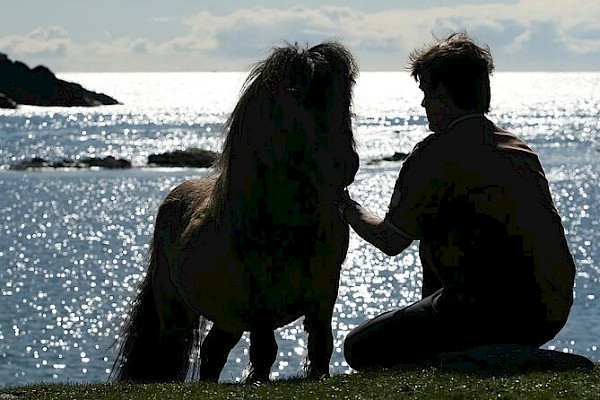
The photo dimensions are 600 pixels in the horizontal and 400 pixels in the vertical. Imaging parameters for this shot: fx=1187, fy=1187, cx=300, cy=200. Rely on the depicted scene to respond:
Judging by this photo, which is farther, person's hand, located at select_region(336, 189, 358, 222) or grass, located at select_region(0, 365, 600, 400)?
person's hand, located at select_region(336, 189, 358, 222)

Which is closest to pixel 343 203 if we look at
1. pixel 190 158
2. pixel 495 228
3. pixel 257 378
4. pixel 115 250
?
pixel 495 228

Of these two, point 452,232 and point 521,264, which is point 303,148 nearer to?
point 452,232

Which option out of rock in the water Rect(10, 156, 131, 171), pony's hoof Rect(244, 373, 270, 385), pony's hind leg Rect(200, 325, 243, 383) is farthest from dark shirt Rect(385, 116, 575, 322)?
rock in the water Rect(10, 156, 131, 171)

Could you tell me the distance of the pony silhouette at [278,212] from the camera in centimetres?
754

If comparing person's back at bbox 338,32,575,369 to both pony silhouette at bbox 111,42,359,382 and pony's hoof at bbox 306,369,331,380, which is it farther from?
pony's hoof at bbox 306,369,331,380

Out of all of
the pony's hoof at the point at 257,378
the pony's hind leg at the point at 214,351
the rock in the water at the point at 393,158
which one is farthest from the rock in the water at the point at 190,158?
the pony's hoof at the point at 257,378

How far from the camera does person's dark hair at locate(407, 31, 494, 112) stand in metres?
7.48

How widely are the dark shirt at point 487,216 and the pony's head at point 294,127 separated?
489 mm

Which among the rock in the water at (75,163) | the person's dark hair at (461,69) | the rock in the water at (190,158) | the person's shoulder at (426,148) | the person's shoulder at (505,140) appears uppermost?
the person's dark hair at (461,69)

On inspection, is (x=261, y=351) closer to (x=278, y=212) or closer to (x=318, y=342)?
(x=318, y=342)

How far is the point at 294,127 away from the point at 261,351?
1682 millimetres

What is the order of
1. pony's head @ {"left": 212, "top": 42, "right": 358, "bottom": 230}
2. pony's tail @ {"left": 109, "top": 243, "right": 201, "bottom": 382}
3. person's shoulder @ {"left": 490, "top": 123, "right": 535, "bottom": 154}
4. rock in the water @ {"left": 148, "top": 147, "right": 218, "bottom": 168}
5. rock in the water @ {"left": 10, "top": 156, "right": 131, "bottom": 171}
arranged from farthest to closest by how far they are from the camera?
1. rock in the water @ {"left": 10, "top": 156, "right": 131, "bottom": 171}
2. rock in the water @ {"left": 148, "top": 147, "right": 218, "bottom": 168}
3. pony's tail @ {"left": 109, "top": 243, "right": 201, "bottom": 382}
4. person's shoulder @ {"left": 490, "top": 123, "right": 535, "bottom": 154}
5. pony's head @ {"left": 212, "top": 42, "right": 358, "bottom": 230}

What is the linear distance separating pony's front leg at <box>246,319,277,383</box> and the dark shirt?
1.22 metres

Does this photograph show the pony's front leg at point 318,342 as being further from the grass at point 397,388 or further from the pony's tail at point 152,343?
the pony's tail at point 152,343
